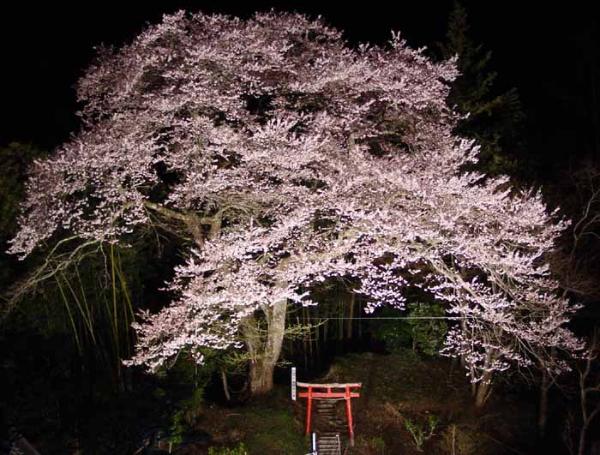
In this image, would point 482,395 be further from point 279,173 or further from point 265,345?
point 279,173

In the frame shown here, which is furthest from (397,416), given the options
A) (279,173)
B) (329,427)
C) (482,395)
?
(279,173)

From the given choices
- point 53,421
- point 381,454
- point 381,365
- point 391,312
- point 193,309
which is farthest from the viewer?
point 391,312

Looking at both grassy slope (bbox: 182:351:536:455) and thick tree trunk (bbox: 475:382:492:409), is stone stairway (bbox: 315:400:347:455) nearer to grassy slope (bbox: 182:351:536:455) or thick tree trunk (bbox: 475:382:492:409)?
grassy slope (bbox: 182:351:536:455)

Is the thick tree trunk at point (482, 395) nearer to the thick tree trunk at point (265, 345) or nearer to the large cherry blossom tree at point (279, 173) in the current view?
the large cherry blossom tree at point (279, 173)

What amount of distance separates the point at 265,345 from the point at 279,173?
343cm

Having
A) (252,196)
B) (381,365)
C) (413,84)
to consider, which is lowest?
(381,365)

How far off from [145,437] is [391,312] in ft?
27.9

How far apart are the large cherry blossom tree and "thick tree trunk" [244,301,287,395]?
2.12 feet

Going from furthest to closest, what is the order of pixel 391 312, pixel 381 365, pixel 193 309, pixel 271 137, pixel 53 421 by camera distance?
1. pixel 391 312
2. pixel 381 365
3. pixel 193 309
4. pixel 271 137
5. pixel 53 421

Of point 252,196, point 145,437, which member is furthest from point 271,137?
point 145,437

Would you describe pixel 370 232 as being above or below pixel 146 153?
below

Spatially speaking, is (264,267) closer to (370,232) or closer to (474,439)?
(370,232)

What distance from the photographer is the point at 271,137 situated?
803 cm

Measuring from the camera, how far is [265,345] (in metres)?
10.1
